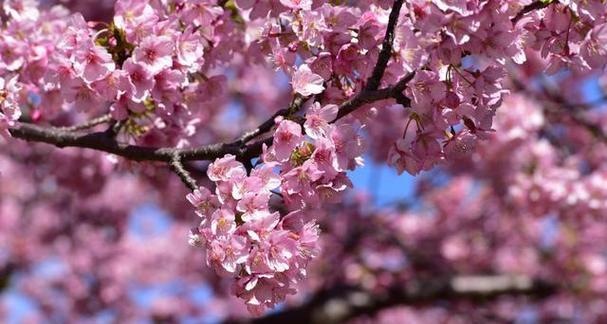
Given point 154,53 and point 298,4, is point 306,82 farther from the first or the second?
point 154,53

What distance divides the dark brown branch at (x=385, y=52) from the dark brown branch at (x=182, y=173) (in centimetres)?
61

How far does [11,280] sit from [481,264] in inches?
225

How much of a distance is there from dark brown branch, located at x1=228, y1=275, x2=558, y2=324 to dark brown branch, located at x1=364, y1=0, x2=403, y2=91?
4.38m

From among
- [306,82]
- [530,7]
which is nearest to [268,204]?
[306,82]

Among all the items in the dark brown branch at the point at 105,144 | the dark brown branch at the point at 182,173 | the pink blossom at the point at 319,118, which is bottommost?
the dark brown branch at the point at 105,144

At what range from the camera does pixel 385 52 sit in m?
2.35

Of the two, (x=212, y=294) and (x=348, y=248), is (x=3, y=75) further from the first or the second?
(x=212, y=294)

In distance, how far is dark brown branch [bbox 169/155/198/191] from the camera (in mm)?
2439

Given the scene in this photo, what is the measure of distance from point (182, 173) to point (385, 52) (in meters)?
0.76

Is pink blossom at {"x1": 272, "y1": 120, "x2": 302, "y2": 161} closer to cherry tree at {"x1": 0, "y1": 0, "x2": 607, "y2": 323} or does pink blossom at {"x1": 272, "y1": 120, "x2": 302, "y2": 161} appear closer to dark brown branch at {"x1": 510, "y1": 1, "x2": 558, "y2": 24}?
cherry tree at {"x1": 0, "y1": 0, "x2": 607, "y2": 323}

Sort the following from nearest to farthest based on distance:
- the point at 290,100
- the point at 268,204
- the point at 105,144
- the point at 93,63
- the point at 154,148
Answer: the point at 268,204 → the point at 93,63 → the point at 154,148 → the point at 105,144 → the point at 290,100

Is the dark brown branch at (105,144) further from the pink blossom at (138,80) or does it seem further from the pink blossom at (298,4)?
the pink blossom at (298,4)

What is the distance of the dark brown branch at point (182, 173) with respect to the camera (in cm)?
244

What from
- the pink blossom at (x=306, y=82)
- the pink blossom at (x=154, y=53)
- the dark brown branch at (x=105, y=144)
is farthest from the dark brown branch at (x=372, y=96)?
the pink blossom at (x=154, y=53)
